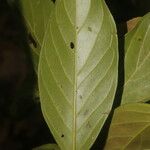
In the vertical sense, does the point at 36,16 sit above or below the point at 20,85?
above

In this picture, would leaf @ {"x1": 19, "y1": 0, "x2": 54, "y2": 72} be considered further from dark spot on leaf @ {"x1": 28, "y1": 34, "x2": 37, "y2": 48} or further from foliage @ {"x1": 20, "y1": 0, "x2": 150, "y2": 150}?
foliage @ {"x1": 20, "y1": 0, "x2": 150, "y2": 150}

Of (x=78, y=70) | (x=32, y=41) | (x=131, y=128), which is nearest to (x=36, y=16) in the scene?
(x=32, y=41)

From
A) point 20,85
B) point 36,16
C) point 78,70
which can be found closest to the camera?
point 78,70

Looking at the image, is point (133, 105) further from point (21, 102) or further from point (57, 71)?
point (21, 102)

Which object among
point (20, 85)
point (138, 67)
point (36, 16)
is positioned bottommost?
point (20, 85)

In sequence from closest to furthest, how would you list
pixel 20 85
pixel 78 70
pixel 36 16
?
pixel 78 70 < pixel 36 16 < pixel 20 85

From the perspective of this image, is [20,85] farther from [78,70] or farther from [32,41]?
[78,70]

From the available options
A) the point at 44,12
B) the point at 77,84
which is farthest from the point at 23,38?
the point at 77,84
